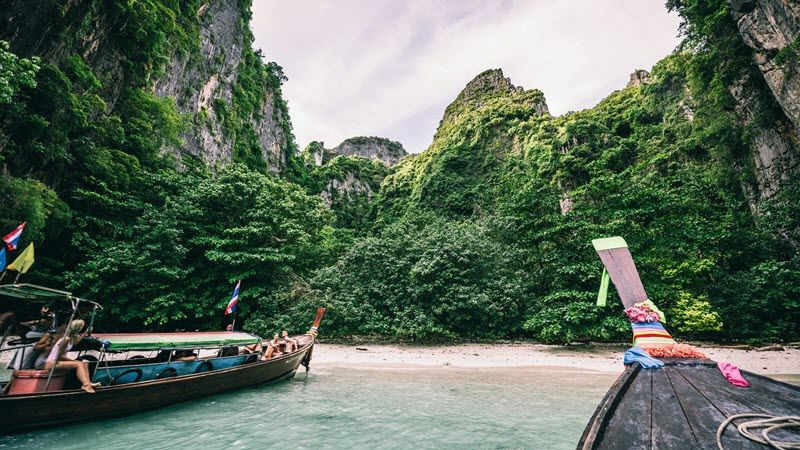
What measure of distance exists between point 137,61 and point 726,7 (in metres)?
30.3

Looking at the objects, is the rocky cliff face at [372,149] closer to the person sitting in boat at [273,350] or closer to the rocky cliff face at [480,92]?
the rocky cliff face at [480,92]

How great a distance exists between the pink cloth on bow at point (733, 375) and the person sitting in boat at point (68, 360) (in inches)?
370

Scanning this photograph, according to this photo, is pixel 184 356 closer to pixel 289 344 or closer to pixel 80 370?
pixel 80 370

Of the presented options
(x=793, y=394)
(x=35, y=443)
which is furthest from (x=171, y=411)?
(x=793, y=394)

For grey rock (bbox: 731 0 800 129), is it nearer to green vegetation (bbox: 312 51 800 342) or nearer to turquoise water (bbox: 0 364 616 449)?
green vegetation (bbox: 312 51 800 342)

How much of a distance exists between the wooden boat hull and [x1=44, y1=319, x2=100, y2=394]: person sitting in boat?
0.63 ft

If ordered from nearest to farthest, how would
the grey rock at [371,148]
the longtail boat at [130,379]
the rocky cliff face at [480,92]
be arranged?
the longtail boat at [130,379]
the rocky cliff face at [480,92]
the grey rock at [371,148]

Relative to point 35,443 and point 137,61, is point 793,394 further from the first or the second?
point 137,61

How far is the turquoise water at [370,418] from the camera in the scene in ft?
18.4

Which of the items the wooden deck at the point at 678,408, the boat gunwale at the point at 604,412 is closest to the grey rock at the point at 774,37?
the wooden deck at the point at 678,408

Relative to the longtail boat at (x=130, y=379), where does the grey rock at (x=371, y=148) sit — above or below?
above

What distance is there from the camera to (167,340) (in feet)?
25.6

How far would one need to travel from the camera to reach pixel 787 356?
998cm

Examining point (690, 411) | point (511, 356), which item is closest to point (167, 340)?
point (690, 411)
